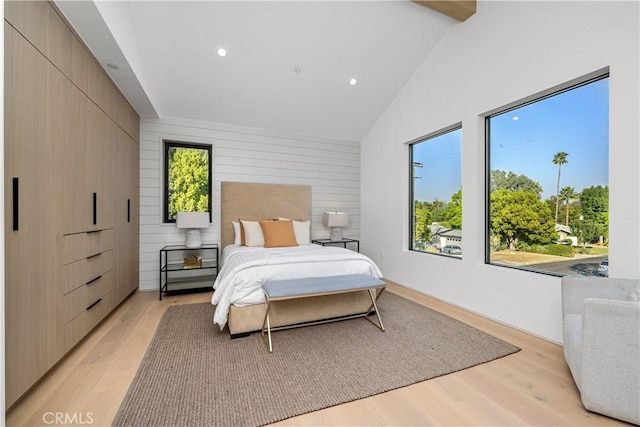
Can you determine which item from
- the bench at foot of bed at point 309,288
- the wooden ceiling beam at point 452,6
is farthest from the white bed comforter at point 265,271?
the wooden ceiling beam at point 452,6

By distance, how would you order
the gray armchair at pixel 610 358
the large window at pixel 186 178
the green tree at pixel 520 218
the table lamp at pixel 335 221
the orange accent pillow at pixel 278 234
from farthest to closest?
the table lamp at pixel 335 221 < the large window at pixel 186 178 < the orange accent pillow at pixel 278 234 < the green tree at pixel 520 218 < the gray armchair at pixel 610 358

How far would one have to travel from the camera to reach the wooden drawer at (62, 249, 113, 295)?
209 cm

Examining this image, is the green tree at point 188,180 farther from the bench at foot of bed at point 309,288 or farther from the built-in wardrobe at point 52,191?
the bench at foot of bed at point 309,288

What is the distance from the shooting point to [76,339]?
2203mm

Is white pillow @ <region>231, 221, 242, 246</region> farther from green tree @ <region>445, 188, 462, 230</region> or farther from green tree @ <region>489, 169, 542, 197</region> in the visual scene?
green tree @ <region>489, 169, 542, 197</region>

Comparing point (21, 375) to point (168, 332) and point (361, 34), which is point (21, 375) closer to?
point (168, 332)

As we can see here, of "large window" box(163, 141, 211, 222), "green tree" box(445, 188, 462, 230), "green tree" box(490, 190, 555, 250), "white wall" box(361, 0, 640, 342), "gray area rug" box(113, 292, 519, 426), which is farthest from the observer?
"large window" box(163, 141, 211, 222)

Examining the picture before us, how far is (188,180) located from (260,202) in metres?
1.11

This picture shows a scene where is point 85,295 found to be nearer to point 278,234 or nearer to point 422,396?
point 278,234

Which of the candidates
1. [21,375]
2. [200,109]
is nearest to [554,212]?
[21,375]

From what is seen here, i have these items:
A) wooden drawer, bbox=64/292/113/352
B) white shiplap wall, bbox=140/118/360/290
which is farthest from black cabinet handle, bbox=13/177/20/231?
white shiplap wall, bbox=140/118/360/290

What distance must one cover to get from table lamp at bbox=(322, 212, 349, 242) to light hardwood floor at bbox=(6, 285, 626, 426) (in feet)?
9.58

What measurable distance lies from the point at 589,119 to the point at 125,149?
4649 millimetres

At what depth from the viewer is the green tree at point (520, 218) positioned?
8.81ft
